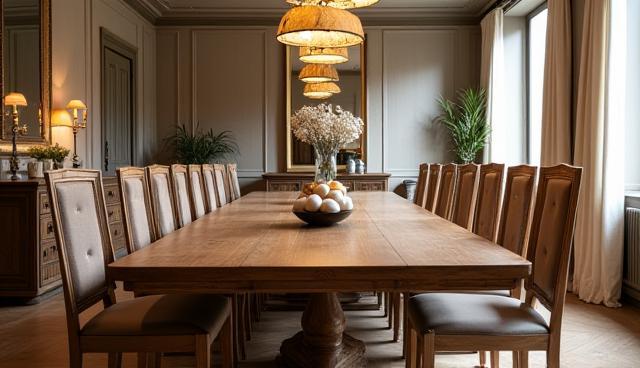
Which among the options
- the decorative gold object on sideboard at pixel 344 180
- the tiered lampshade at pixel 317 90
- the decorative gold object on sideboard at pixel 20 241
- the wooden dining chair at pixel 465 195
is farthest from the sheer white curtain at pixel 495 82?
the decorative gold object on sideboard at pixel 20 241

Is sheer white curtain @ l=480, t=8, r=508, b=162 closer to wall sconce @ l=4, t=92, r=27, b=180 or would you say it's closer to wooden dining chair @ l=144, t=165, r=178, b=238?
wooden dining chair @ l=144, t=165, r=178, b=238

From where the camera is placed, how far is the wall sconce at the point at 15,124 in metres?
4.10

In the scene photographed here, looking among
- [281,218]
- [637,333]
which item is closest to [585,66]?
[637,333]

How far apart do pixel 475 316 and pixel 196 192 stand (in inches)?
84.9

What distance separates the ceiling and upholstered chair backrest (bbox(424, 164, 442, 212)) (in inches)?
143

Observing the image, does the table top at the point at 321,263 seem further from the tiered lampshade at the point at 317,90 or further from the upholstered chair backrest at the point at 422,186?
the tiered lampshade at the point at 317,90

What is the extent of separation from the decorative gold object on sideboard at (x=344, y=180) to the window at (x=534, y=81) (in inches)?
67.9

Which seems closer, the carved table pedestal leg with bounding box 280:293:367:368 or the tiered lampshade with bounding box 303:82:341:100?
the carved table pedestal leg with bounding box 280:293:367:368

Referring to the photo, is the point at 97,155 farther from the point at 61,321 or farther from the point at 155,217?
the point at 155,217

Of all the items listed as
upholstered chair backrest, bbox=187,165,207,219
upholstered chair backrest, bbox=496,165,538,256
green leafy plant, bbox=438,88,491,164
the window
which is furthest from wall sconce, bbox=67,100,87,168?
the window

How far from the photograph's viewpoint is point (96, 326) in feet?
5.94

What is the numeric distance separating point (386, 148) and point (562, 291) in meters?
5.72

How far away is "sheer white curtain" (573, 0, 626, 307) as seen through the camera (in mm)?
3855

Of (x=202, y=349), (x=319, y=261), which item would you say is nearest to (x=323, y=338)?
(x=202, y=349)
